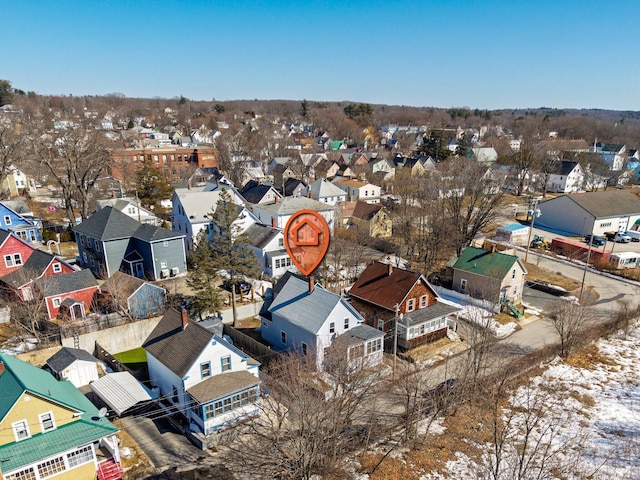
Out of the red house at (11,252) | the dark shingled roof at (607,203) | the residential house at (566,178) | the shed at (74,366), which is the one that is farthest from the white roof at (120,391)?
the residential house at (566,178)

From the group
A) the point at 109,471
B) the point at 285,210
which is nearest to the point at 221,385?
the point at 109,471

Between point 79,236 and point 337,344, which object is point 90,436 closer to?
point 337,344

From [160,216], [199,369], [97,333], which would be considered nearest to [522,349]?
[199,369]

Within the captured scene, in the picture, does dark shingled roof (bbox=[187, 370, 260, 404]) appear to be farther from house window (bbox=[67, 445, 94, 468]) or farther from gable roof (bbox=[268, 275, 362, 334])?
gable roof (bbox=[268, 275, 362, 334])

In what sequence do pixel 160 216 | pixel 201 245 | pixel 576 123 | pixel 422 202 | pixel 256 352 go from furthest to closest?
pixel 576 123, pixel 160 216, pixel 422 202, pixel 201 245, pixel 256 352

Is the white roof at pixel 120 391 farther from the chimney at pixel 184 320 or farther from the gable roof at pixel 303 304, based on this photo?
the gable roof at pixel 303 304

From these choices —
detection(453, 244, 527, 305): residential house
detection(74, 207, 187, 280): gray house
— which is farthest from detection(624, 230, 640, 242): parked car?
detection(74, 207, 187, 280): gray house

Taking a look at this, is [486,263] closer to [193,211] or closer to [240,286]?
[240,286]
